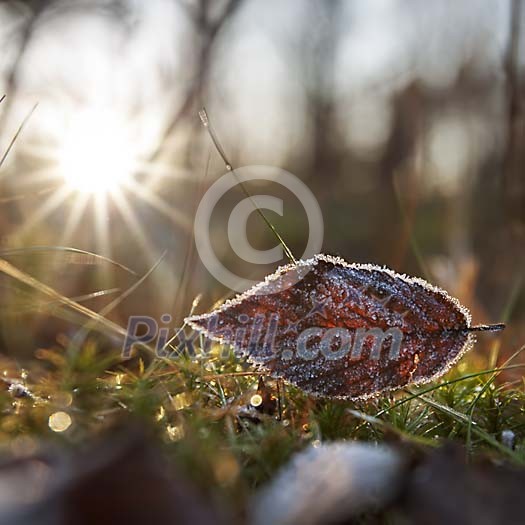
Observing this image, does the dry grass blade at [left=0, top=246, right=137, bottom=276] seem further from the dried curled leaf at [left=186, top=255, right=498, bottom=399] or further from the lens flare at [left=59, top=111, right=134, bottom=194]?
the lens flare at [left=59, top=111, right=134, bottom=194]

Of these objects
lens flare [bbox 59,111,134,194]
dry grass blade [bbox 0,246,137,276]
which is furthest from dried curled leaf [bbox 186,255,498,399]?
lens flare [bbox 59,111,134,194]

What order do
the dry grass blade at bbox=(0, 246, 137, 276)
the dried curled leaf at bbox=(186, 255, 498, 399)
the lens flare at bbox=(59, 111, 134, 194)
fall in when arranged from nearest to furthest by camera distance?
the dried curled leaf at bbox=(186, 255, 498, 399)
the dry grass blade at bbox=(0, 246, 137, 276)
the lens flare at bbox=(59, 111, 134, 194)

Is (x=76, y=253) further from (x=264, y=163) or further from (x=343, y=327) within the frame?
(x=264, y=163)

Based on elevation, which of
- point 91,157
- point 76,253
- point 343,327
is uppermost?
point 91,157

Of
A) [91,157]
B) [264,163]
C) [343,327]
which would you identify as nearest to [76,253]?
[343,327]

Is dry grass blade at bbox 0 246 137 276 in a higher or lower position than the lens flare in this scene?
lower

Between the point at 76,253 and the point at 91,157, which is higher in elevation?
the point at 91,157

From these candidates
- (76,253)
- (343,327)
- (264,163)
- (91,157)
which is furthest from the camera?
(264,163)

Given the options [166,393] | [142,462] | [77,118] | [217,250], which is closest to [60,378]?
[166,393]

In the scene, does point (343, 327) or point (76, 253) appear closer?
point (343, 327)

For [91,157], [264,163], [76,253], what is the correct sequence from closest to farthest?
1. [76,253]
2. [91,157]
3. [264,163]
